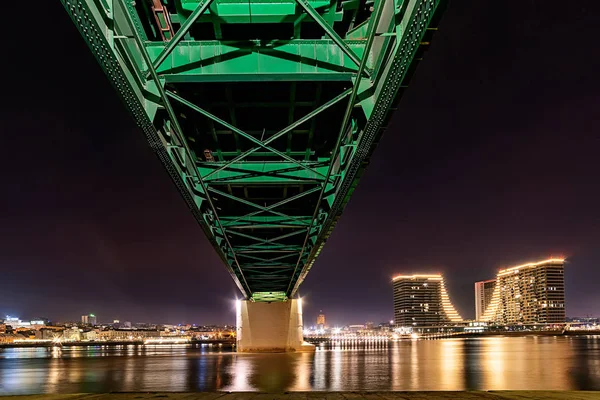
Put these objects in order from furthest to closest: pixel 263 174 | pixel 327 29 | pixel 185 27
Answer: pixel 263 174
pixel 327 29
pixel 185 27

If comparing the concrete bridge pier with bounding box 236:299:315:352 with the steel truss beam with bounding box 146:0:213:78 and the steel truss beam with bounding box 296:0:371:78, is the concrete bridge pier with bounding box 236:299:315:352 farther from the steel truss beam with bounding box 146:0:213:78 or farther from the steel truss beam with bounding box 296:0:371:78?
the steel truss beam with bounding box 146:0:213:78

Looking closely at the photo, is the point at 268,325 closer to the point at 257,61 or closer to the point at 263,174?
the point at 263,174

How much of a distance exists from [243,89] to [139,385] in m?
28.7

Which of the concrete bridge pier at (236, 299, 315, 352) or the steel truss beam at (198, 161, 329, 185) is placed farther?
the concrete bridge pier at (236, 299, 315, 352)

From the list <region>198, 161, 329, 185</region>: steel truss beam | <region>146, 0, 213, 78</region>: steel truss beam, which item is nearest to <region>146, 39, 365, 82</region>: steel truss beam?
<region>146, 0, 213, 78</region>: steel truss beam

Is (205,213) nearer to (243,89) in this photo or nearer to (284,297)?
(243,89)

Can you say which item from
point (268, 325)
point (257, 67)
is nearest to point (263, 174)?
point (257, 67)

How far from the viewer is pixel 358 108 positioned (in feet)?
43.9

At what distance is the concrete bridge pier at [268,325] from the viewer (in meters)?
67.9

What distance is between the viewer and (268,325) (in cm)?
6931

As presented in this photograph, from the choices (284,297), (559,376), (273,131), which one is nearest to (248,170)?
(273,131)

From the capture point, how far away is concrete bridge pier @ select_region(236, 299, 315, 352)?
67875 millimetres

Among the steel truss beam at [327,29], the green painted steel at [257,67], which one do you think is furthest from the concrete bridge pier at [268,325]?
the steel truss beam at [327,29]

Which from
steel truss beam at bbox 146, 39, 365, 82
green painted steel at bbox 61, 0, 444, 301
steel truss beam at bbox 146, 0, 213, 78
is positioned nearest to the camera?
steel truss beam at bbox 146, 0, 213, 78
